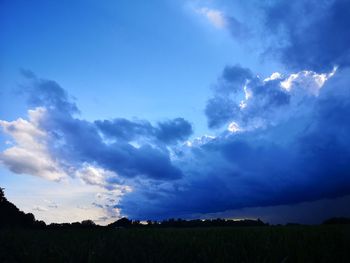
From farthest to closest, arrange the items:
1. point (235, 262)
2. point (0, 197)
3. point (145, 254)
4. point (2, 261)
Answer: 1. point (0, 197)
2. point (2, 261)
3. point (145, 254)
4. point (235, 262)

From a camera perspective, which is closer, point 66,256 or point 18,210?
point 66,256

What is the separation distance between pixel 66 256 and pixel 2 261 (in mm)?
2212

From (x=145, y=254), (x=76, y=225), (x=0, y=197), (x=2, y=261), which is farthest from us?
(x=0, y=197)

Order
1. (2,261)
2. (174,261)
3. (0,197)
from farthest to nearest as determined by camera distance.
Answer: (0,197)
(2,261)
(174,261)

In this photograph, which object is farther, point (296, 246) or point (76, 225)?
point (76, 225)

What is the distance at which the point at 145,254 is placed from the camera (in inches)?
311

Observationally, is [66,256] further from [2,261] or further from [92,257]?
[2,261]

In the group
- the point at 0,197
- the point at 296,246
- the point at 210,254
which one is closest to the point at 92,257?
the point at 210,254

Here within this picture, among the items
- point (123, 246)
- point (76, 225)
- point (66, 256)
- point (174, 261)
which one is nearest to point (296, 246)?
point (174, 261)

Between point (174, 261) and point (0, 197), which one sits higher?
point (0, 197)

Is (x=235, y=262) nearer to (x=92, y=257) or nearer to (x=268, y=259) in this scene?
(x=268, y=259)

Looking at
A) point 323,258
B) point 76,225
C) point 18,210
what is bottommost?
point 323,258

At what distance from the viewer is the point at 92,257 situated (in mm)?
7562

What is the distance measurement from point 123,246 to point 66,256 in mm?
1604
